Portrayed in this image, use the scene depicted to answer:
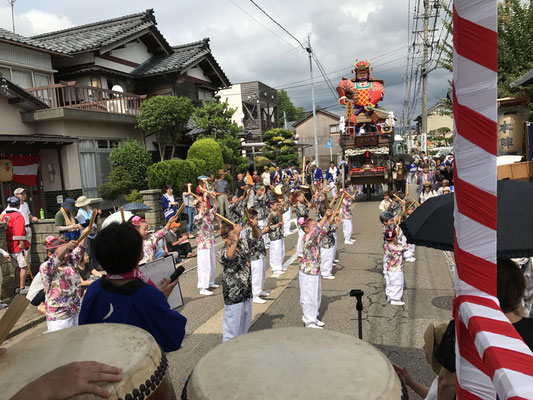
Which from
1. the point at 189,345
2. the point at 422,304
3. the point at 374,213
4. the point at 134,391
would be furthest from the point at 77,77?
the point at 134,391

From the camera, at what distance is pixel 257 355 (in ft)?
6.35

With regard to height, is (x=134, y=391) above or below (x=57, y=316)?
above

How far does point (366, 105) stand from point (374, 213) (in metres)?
4.54

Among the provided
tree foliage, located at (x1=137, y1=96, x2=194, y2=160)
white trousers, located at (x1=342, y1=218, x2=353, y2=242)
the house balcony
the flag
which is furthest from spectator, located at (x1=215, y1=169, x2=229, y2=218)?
the flag

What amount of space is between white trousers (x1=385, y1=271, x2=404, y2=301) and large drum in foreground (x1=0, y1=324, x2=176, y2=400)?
485cm

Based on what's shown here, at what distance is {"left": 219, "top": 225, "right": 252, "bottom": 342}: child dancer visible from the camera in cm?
463

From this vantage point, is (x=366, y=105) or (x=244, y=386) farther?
(x=366, y=105)

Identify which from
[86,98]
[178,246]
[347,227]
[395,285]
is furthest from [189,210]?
[395,285]

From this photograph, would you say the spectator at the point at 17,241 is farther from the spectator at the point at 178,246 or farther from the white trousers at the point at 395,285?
the white trousers at the point at 395,285

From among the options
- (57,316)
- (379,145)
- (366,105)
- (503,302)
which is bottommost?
(57,316)

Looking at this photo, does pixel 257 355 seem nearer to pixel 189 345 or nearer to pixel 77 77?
pixel 189 345

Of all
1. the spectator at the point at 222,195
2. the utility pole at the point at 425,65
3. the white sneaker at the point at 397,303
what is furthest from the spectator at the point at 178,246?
the utility pole at the point at 425,65

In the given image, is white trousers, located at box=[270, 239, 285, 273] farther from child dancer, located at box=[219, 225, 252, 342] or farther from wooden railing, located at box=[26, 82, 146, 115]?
wooden railing, located at box=[26, 82, 146, 115]

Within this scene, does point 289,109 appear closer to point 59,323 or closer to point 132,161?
point 132,161
